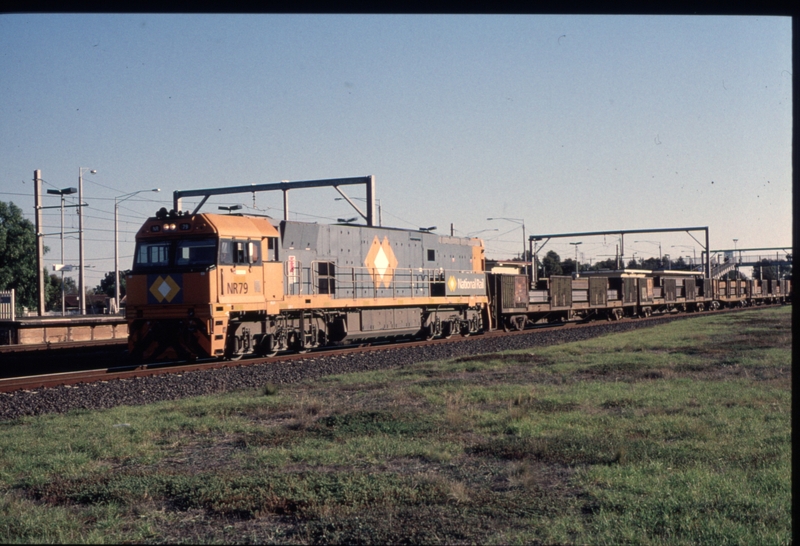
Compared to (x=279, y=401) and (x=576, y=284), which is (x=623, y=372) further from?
(x=576, y=284)

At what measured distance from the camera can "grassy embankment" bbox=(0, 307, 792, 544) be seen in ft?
17.6

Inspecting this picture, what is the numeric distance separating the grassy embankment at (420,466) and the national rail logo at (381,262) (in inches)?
422

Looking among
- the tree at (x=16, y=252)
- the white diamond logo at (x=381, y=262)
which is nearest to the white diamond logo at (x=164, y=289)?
the white diamond logo at (x=381, y=262)

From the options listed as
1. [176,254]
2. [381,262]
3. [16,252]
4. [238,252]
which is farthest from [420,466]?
[16,252]

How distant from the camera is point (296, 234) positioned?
20.1m

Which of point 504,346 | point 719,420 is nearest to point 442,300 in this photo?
point 504,346

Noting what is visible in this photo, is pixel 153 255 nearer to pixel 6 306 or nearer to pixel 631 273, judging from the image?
pixel 6 306

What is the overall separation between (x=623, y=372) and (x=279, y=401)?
6.94m

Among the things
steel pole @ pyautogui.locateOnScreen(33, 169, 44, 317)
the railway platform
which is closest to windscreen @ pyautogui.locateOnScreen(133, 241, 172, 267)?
the railway platform

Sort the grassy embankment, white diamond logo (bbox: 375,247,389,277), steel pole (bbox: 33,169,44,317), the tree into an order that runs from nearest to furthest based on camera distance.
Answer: the grassy embankment < white diamond logo (bbox: 375,247,389,277) < steel pole (bbox: 33,169,44,317) < the tree

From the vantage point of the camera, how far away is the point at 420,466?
23.8 ft

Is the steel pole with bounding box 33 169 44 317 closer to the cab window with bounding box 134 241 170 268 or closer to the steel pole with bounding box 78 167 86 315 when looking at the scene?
the steel pole with bounding box 78 167 86 315

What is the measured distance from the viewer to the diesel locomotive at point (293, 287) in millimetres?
17344

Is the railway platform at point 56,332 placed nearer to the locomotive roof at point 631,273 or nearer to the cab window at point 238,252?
the cab window at point 238,252
